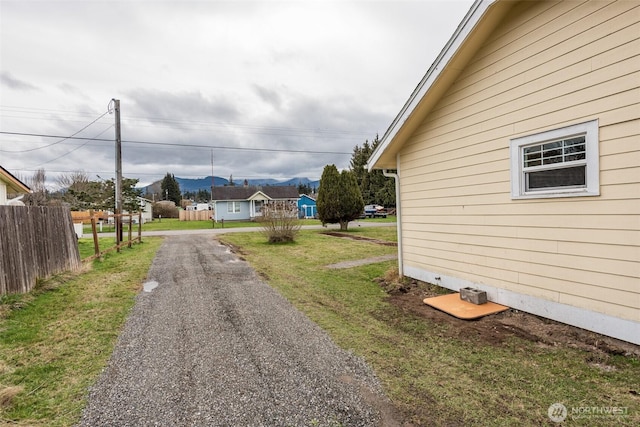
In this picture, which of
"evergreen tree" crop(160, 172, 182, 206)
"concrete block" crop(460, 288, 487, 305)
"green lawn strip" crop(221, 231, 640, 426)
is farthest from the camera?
"evergreen tree" crop(160, 172, 182, 206)

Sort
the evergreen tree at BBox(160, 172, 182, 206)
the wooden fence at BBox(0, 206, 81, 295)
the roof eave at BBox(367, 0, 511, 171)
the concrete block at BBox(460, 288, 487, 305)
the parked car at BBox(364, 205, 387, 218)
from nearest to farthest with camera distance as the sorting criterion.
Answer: the roof eave at BBox(367, 0, 511, 171), the concrete block at BBox(460, 288, 487, 305), the wooden fence at BBox(0, 206, 81, 295), the parked car at BBox(364, 205, 387, 218), the evergreen tree at BBox(160, 172, 182, 206)

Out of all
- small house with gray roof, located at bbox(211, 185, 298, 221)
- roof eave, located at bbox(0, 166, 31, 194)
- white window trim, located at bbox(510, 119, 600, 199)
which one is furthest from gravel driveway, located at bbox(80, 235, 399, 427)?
→ small house with gray roof, located at bbox(211, 185, 298, 221)

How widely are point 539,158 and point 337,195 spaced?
16636 millimetres

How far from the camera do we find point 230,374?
3.11m

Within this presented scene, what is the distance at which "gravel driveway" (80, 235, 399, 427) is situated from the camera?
245cm

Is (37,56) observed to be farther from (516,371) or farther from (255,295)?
(516,371)

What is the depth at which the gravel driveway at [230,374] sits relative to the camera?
2453 mm

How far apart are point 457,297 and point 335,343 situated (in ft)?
8.91

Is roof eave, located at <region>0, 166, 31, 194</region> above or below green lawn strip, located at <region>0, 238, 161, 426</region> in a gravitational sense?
above

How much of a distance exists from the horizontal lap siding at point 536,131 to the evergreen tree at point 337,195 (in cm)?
1438

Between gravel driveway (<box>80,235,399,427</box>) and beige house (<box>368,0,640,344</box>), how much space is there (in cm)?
285

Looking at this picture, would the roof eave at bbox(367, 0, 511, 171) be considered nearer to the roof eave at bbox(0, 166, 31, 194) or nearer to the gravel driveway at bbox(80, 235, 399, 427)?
the gravel driveway at bbox(80, 235, 399, 427)

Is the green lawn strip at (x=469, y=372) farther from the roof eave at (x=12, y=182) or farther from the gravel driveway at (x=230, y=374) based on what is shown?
the roof eave at (x=12, y=182)

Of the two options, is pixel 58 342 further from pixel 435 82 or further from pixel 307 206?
pixel 307 206
